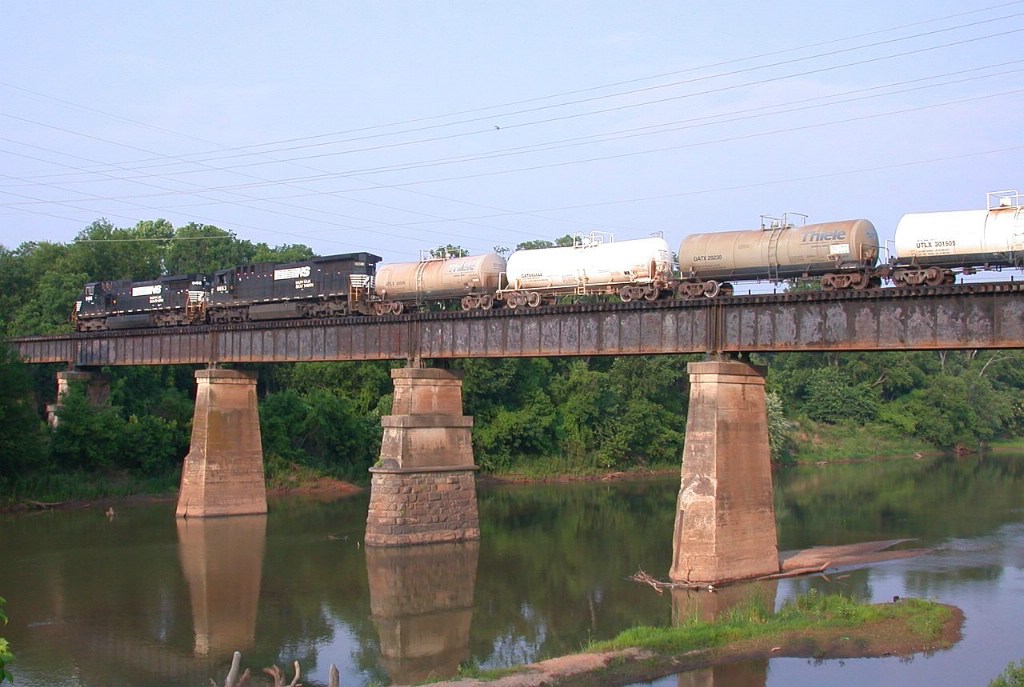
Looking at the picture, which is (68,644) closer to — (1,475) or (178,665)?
(178,665)

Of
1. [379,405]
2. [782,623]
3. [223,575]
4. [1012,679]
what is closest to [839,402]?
[379,405]

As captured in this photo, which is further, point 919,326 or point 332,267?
point 332,267

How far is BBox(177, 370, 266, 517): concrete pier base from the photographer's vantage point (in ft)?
161

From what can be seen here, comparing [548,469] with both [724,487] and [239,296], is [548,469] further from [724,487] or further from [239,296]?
[724,487]

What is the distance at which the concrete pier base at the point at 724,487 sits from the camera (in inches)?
1227

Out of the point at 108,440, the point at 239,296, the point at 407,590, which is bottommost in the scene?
the point at 407,590

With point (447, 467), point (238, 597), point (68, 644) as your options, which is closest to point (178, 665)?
point (68, 644)

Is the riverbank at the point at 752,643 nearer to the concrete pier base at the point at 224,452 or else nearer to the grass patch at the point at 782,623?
the grass patch at the point at 782,623

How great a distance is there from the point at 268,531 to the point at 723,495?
2289cm

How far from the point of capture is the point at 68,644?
26.6 meters

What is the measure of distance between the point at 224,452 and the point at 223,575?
43.7 ft

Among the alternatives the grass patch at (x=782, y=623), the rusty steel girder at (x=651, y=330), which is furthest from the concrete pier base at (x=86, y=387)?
the grass patch at (x=782, y=623)

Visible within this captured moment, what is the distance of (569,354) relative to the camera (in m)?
36.9

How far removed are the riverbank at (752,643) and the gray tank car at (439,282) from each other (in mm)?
20390
